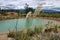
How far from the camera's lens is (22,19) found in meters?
2.43

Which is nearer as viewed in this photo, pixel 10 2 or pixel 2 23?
pixel 2 23

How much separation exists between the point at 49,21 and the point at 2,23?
710 millimetres

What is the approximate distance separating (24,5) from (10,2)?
24 centimetres

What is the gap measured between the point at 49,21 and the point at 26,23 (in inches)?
13.9

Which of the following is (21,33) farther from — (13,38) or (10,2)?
(10,2)

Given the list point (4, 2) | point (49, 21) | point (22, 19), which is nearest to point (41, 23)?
point (49, 21)

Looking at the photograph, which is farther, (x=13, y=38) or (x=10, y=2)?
(x=10, y=2)

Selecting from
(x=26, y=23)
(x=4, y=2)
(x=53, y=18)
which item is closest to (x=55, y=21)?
(x=53, y=18)

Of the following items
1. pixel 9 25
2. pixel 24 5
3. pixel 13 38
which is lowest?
pixel 13 38

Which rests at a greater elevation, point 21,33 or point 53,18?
point 53,18

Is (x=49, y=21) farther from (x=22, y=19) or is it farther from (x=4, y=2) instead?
(x=4, y=2)

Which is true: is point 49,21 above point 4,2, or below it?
below

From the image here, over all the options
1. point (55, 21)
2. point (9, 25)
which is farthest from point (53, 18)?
point (9, 25)

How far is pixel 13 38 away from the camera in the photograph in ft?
7.74
